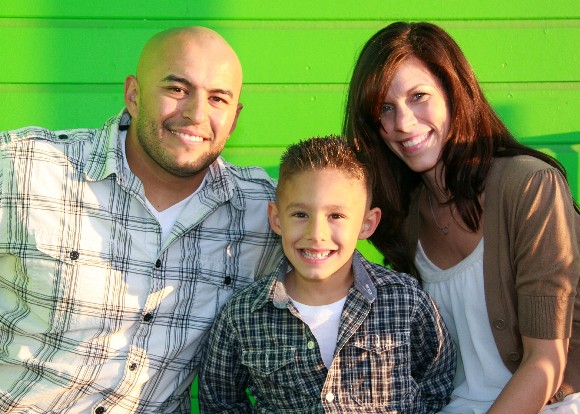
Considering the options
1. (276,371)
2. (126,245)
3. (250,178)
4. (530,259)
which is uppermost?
(250,178)

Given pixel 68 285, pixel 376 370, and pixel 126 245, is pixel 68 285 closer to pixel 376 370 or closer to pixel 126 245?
pixel 126 245

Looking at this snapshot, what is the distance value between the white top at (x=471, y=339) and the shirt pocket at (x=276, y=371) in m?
0.51

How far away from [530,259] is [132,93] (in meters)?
1.38

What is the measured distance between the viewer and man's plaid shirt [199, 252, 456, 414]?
2.33 m

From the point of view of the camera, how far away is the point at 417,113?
2.51 m

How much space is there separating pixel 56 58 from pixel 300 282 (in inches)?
55.4

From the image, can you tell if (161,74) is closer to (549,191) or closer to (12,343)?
(12,343)

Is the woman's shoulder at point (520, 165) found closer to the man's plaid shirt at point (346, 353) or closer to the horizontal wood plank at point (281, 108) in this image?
the man's plaid shirt at point (346, 353)

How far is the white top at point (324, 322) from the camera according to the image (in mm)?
2357

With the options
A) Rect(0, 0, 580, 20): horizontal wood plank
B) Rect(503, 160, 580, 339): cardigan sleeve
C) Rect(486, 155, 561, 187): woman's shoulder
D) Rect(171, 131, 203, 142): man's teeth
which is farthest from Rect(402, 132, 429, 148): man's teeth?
Rect(0, 0, 580, 20): horizontal wood plank

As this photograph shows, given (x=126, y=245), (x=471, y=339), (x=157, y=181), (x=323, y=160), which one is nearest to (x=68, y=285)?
(x=126, y=245)

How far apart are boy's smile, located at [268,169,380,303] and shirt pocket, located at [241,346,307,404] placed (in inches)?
7.2

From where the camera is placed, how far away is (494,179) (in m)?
2.44

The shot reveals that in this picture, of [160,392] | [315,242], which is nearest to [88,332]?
[160,392]
